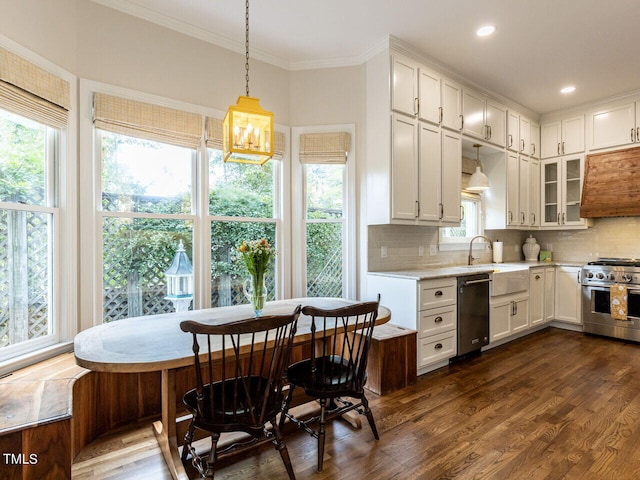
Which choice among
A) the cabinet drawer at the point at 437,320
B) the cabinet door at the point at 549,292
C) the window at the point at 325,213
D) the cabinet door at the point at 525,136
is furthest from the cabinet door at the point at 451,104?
the cabinet door at the point at 549,292

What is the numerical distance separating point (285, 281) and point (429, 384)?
1.62 m

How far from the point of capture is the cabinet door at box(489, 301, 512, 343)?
379cm

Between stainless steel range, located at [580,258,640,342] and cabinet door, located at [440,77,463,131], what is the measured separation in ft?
8.21

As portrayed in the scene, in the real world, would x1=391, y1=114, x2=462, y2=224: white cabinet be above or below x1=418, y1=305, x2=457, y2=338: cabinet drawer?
above

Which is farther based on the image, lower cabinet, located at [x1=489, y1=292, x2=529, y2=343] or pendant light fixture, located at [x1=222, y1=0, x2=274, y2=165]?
lower cabinet, located at [x1=489, y1=292, x2=529, y2=343]

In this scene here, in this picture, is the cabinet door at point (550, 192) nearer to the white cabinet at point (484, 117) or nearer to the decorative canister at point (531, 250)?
the decorative canister at point (531, 250)

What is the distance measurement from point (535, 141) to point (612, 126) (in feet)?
2.82

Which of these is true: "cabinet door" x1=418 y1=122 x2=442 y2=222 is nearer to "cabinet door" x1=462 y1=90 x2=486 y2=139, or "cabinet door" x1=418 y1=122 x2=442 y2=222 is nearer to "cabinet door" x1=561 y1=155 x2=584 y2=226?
"cabinet door" x1=462 y1=90 x2=486 y2=139

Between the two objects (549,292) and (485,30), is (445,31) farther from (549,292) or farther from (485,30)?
(549,292)

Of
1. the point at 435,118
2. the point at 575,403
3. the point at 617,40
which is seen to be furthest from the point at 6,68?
the point at 617,40

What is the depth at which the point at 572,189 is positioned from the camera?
492 centimetres

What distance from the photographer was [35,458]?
59.0 inches

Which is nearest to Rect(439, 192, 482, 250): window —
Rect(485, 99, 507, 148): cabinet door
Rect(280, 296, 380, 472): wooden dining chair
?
Rect(485, 99, 507, 148): cabinet door

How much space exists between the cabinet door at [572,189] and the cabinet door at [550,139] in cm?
19
